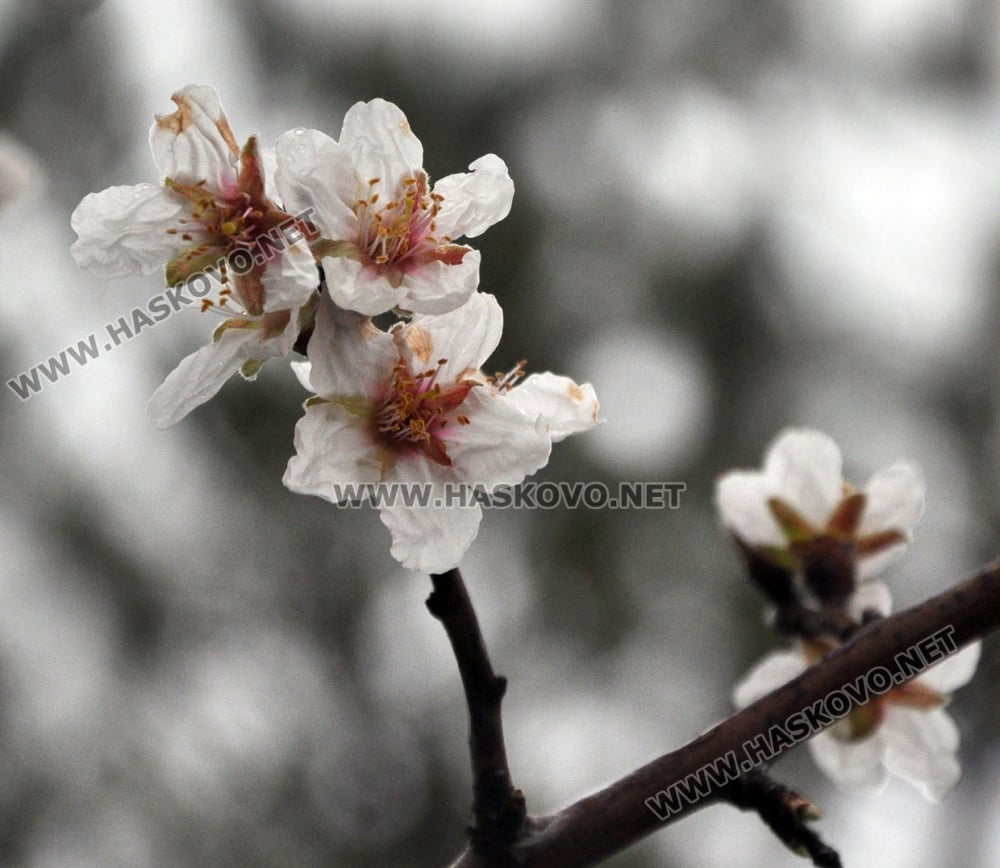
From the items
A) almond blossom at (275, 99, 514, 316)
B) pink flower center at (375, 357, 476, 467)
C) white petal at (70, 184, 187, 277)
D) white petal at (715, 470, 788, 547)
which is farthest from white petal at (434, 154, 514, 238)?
white petal at (715, 470, 788, 547)

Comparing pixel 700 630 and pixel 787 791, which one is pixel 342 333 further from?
pixel 700 630

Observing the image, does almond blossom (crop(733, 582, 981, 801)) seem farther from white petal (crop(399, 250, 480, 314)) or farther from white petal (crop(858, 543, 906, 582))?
white petal (crop(399, 250, 480, 314))

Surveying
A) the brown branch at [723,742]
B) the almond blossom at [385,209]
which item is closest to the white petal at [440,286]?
the almond blossom at [385,209]

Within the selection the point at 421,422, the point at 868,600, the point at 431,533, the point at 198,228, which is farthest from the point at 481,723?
the point at 868,600

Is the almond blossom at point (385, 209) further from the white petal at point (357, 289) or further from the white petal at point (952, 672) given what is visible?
the white petal at point (952, 672)

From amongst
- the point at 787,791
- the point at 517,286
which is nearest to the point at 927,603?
the point at 787,791

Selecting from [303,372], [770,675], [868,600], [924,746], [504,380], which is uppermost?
Answer: [303,372]

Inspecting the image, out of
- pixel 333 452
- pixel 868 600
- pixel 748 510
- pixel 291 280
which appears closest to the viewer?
pixel 291 280

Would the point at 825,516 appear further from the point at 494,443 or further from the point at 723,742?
the point at 494,443
